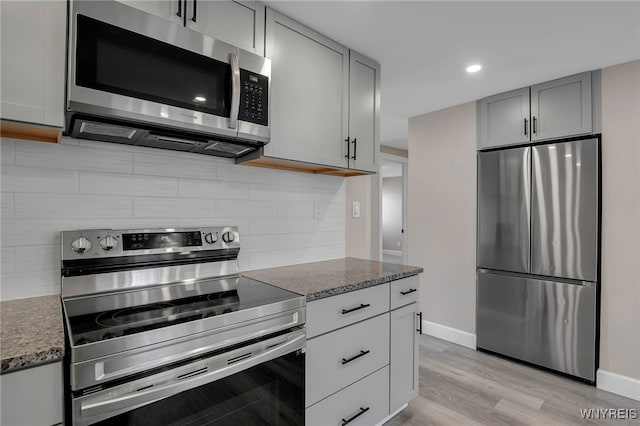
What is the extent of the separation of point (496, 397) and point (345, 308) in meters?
1.53

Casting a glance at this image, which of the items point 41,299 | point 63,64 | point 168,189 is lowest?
point 41,299

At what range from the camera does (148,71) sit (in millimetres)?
1286

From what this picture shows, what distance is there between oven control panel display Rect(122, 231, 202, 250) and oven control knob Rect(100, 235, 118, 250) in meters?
0.03

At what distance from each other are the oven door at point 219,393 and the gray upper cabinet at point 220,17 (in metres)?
1.35

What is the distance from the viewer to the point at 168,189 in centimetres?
165

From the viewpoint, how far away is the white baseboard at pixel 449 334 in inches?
123

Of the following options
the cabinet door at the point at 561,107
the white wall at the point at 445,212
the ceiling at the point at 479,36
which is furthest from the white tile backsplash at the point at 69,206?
the cabinet door at the point at 561,107

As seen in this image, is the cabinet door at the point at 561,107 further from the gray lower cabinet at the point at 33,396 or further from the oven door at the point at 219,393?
the gray lower cabinet at the point at 33,396

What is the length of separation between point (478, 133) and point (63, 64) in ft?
10.1

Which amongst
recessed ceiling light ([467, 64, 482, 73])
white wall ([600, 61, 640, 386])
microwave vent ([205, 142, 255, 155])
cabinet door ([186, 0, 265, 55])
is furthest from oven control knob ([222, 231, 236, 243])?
white wall ([600, 61, 640, 386])

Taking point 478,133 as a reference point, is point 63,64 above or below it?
below

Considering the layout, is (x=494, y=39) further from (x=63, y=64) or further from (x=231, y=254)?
(x=63, y=64)

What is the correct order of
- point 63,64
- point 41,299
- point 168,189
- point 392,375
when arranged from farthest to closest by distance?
point 392,375
point 168,189
point 41,299
point 63,64

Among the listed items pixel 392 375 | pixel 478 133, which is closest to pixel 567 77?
pixel 478 133
